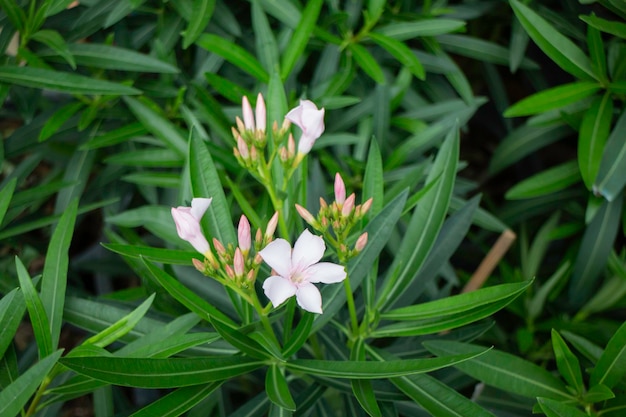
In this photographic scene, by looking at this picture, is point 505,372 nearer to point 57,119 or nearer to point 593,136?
point 593,136

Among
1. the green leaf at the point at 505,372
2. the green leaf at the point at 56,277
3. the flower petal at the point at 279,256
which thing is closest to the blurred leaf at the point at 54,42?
the green leaf at the point at 56,277

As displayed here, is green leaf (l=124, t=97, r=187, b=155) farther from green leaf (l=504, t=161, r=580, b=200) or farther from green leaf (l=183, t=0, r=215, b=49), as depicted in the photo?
green leaf (l=504, t=161, r=580, b=200)

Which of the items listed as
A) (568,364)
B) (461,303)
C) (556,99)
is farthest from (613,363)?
(556,99)

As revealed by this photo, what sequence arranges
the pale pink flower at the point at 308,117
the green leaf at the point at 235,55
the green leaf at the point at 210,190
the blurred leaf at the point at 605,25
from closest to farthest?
the pale pink flower at the point at 308,117 < the green leaf at the point at 210,190 < the blurred leaf at the point at 605,25 < the green leaf at the point at 235,55

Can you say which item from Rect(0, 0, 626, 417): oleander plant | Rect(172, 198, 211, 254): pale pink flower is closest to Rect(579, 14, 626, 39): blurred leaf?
Rect(0, 0, 626, 417): oleander plant

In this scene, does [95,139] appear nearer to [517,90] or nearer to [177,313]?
[177,313]

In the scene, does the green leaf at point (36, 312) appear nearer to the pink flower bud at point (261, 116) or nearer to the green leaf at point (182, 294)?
the green leaf at point (182, 294)
